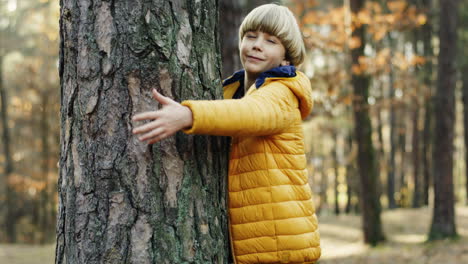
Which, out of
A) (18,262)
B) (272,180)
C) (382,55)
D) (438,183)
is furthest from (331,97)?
(18,262)

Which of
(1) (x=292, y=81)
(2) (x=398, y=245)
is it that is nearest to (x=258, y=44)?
(1) (x=292, y=81)

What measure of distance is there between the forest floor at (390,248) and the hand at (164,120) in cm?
786

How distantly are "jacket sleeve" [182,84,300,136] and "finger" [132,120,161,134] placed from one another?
12cm

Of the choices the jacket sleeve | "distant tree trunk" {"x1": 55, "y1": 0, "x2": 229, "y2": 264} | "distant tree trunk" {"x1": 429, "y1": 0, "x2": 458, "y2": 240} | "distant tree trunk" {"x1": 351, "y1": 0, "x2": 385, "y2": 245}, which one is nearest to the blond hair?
the jacket sleeve

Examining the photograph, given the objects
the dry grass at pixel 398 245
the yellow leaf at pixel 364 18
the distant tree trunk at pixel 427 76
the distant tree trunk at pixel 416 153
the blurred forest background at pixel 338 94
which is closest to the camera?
the yellow leaf at pixel 364 18

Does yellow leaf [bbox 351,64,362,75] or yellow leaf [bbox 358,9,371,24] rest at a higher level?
yellow leaf [bbox 358,9,371,24]

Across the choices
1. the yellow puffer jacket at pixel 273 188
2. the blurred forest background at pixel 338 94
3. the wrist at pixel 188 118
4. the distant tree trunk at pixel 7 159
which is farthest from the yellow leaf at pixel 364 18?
the distant tree trunk at pixel 7 159

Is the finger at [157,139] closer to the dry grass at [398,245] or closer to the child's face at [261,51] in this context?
the child's face at [261,51]

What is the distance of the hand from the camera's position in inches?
65.6

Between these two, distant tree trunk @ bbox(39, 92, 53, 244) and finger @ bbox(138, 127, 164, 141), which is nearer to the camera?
finger @ bbox(138, 127, 164, 141)

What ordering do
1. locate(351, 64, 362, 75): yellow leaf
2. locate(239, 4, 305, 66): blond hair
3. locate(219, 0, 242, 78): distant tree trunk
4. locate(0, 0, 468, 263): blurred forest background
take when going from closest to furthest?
locate(239, 4, 305, 66): blond hair < locate(219, 0, 242, 78): distant tree trunk < locate(0, 0, 468, 263): blurred forest background < locate(351, 64, 362, 75): yellow leaf

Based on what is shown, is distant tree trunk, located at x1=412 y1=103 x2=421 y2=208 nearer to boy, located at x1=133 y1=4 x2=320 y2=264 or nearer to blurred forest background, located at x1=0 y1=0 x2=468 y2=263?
blurred forest background, located at x1=0 y1=0 x2=468 y2=263

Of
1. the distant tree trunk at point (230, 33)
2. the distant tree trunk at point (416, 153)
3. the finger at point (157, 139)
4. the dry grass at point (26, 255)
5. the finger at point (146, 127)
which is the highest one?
the distant tree trunk at point (230, 33)

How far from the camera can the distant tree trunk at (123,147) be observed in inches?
70.0
